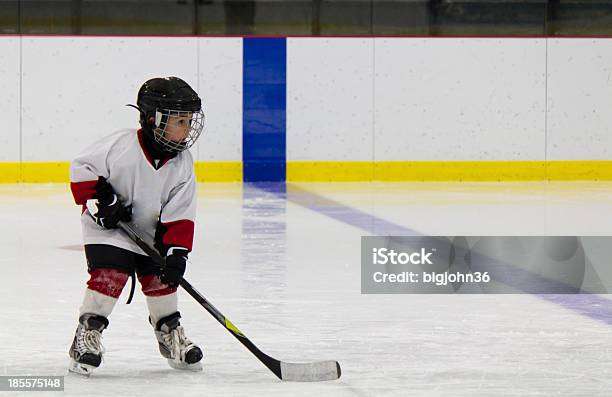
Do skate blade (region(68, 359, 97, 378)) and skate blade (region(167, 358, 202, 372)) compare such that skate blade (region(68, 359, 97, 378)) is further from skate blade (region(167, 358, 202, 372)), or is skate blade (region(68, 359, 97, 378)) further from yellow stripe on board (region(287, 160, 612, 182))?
yellow stripe on board (region(287, 160, 612, 182))

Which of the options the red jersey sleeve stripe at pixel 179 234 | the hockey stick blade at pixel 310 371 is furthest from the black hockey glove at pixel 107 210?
the hockey stick blade at pixel 310 371

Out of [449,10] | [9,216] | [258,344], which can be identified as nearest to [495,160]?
[449,10]

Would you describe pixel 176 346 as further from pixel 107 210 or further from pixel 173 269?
pixel 107 210

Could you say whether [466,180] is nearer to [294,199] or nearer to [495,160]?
[495,160]

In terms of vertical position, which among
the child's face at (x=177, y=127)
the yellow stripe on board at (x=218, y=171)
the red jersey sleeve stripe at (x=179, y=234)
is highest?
the child's face at (x=177, y=127)

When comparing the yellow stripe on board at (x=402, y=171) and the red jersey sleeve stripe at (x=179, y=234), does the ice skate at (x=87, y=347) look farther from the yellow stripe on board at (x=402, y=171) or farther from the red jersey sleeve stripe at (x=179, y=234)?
the yellow stripe on board at (x=402, y=171)

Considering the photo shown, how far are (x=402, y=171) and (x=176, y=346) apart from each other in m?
8.07

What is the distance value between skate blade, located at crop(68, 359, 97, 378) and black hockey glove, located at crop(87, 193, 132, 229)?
1.25 feet

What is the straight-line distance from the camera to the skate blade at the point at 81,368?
3232 millimetres

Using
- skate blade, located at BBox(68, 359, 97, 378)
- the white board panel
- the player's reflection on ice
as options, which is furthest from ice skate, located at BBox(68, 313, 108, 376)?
the white board panel

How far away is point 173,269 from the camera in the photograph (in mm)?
3219

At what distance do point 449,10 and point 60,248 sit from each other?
20.5 feet

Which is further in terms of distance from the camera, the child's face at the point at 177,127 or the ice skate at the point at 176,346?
the ice skate at the point at 176,346

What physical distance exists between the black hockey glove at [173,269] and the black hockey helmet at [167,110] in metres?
0.29
